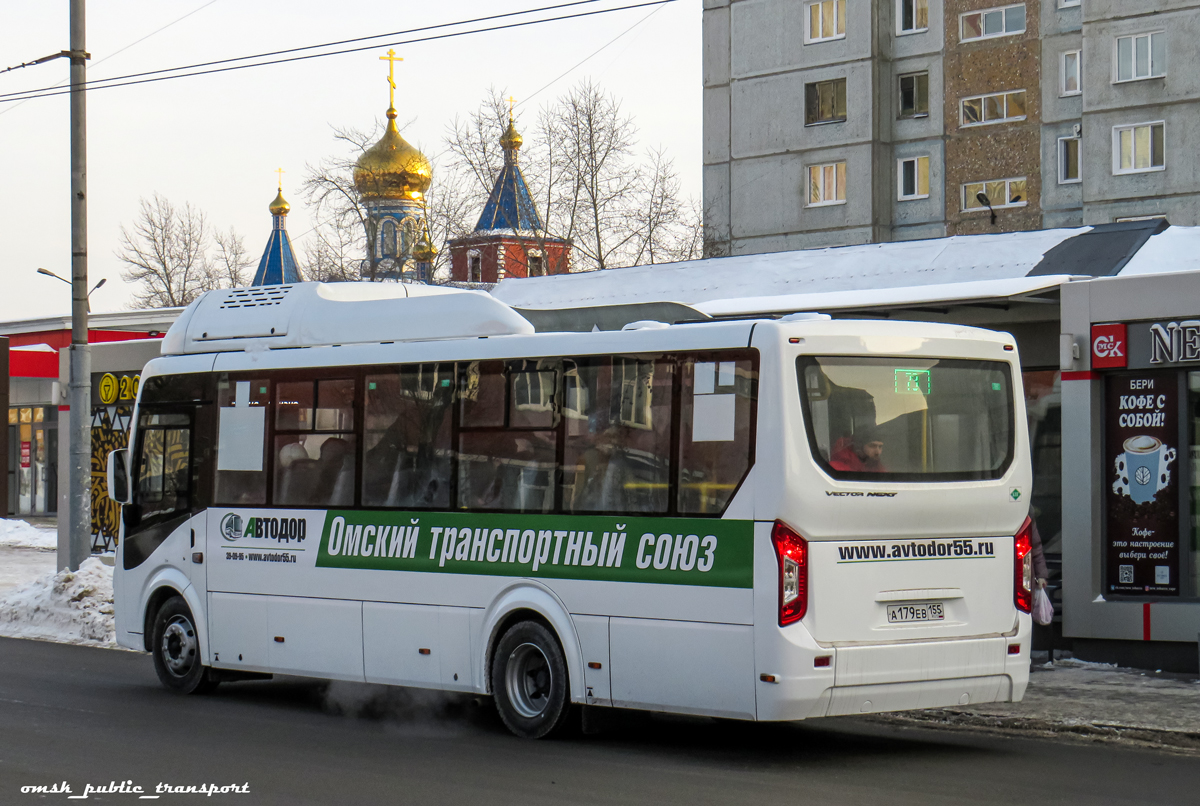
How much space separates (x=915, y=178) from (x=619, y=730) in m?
39.8

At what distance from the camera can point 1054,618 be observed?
13.5 metres

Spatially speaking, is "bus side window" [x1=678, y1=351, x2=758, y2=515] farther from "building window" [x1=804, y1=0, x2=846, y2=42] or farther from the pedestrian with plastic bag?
"building window" [x1=804, y1=0, x2=846, y2=42]

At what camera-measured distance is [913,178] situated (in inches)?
1886

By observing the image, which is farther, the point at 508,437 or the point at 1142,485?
the point at 1142,485

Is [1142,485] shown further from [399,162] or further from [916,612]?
[399,162]

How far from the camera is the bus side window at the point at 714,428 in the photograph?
8.72 m

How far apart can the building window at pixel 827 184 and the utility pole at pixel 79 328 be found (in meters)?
31.1

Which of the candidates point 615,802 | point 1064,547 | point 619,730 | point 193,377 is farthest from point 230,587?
point 1064,547

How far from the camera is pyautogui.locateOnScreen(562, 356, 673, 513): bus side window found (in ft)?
30.0

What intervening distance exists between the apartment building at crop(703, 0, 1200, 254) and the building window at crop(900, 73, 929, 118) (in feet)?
0.13

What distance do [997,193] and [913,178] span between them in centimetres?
258

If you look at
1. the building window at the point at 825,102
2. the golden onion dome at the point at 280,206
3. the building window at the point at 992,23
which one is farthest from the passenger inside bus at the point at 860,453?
the golden onion dome at the point at 280,206

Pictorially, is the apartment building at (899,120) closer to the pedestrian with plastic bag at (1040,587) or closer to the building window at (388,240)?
the building window at (388,240)

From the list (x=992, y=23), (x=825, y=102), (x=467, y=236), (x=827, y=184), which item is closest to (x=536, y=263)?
(x=467, y=236)
